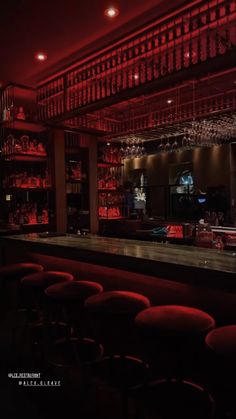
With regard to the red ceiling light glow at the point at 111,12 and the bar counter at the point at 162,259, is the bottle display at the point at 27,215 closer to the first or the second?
the bar counter at the point at 162,259

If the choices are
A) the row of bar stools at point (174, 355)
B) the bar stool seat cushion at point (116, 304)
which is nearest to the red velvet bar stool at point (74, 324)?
the bar stool seat cushion at point (116, 304)

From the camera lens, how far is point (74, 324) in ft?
10.8

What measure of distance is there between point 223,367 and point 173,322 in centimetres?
64

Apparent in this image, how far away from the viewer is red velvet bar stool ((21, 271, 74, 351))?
2.81 m

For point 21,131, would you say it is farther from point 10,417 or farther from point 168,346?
point 168,346

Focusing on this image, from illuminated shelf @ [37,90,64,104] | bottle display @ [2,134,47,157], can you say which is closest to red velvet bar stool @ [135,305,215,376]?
illuminated shelf @ [37,90,64,104]

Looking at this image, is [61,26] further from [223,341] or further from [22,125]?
[223,341]

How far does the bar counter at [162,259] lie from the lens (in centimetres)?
202

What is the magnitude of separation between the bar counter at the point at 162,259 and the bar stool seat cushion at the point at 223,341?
254 millimetres

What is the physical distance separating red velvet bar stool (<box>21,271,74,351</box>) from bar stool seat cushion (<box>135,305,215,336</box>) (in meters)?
1.10

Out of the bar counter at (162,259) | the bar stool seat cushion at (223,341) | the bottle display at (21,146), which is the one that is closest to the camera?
the bar stool seat cushion at (223,341)

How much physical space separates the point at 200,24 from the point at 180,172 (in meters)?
7.03

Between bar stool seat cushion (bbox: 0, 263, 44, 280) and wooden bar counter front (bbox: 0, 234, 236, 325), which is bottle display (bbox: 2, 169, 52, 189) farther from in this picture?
bar stool seat cushion (bbox: 0, 263, 44, 280)

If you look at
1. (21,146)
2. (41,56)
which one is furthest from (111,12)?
(21,146)
